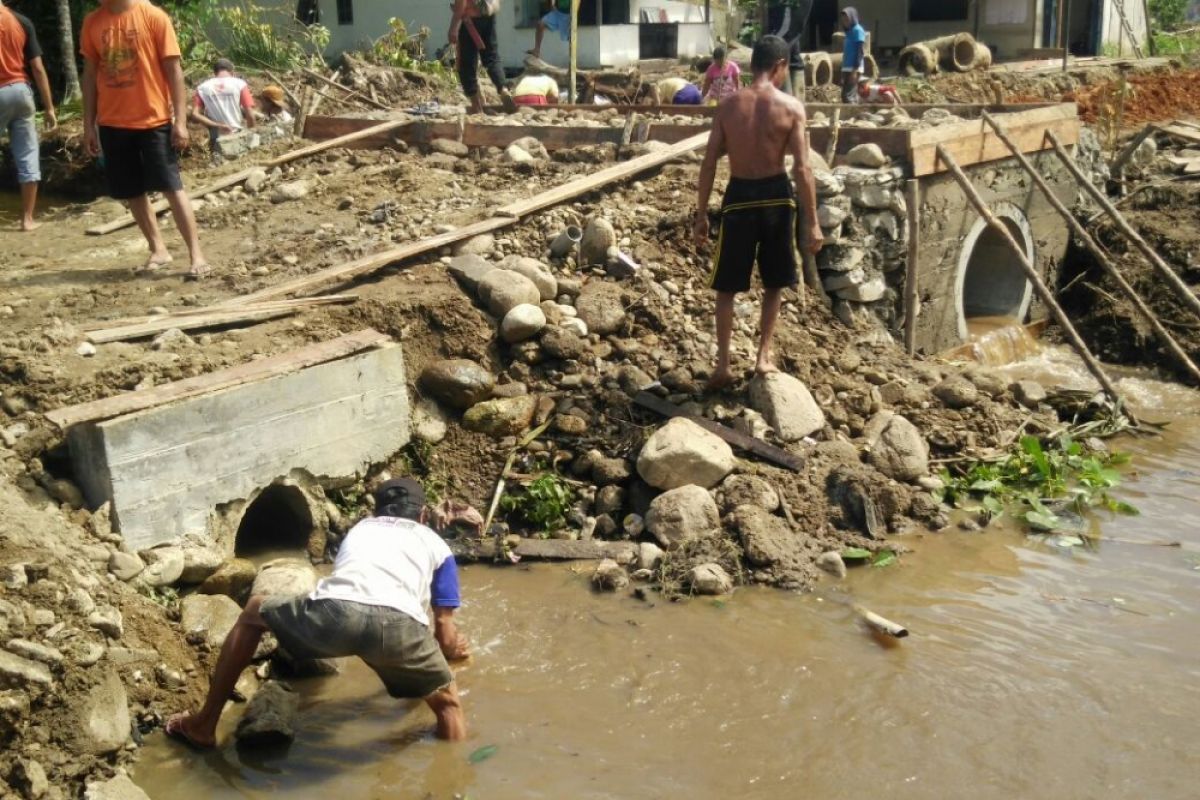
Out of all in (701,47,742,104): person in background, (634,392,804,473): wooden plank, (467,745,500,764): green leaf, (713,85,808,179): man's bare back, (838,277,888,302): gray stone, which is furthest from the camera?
(701,47,742,104): person in background

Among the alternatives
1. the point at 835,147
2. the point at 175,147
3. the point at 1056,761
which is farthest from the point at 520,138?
the point at 1056,761

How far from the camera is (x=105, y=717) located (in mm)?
4609

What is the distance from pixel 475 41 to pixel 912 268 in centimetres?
493

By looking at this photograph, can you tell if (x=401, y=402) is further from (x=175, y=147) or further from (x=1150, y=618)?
(x=1150, y=618)

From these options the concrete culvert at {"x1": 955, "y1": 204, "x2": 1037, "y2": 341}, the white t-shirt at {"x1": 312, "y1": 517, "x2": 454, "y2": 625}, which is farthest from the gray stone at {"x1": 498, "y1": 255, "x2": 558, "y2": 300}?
the concrete culvert at {"x1": 955, "y1": 204, "x2": 1037, "y2": 341}

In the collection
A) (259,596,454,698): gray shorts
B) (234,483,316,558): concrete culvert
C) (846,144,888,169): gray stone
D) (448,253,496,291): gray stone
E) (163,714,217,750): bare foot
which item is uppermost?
(846,144,888,169): gray stone

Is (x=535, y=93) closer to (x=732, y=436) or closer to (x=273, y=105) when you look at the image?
(x=273, y=105)

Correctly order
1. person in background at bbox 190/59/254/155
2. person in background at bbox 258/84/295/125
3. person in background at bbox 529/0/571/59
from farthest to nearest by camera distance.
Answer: person in background at bbox 529/0/571/59, person in background at bbox 258/84/295/125, person in background at bbox 190/59/254/155

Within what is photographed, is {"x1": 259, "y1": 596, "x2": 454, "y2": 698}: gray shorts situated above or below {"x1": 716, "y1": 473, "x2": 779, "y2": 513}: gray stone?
above

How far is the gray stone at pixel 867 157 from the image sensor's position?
947 cm

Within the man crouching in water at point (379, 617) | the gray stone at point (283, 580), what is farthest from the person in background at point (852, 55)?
the man crouching in water at point (379, 617)

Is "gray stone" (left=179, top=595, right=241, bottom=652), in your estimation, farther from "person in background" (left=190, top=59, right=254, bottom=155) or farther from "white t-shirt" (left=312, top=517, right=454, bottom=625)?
"person in background" (left=190, top=59, right=254, bottom=155)

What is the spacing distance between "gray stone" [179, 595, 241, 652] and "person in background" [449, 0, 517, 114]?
7.50 meters

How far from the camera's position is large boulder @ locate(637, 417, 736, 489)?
22.6 feet
